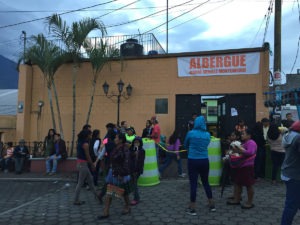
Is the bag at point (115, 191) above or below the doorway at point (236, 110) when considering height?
below

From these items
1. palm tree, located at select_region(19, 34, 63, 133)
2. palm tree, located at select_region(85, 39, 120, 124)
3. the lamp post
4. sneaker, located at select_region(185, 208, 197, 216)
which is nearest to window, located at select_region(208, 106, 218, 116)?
the lamp post

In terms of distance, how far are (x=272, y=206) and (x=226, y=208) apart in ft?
3.08

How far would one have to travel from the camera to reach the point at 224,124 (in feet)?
42.7

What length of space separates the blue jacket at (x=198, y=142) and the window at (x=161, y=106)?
24.2ft

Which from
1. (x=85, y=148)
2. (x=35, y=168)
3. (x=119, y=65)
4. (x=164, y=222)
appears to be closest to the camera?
(x=164, y=222)

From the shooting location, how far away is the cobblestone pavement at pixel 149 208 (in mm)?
5656

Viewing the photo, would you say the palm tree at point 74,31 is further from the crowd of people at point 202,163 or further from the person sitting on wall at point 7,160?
the crowd of people at point 202,163

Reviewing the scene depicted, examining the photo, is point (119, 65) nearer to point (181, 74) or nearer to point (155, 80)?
point (155, 80)

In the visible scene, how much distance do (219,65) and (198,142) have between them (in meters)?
7.53

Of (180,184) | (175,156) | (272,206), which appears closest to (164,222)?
(272,206)

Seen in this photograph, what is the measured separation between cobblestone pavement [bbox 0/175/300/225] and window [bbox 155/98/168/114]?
199 inches

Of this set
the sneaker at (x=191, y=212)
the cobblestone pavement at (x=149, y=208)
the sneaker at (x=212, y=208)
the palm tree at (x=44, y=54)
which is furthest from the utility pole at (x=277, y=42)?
the palm tree at (x=44, y=54)

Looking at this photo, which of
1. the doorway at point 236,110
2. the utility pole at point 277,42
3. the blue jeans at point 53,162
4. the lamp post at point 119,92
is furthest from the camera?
the lamp post at point 119,92

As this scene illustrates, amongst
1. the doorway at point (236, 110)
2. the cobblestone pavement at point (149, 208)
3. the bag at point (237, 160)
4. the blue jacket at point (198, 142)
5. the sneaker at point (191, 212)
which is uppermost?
the doorway at point (236, 110)
